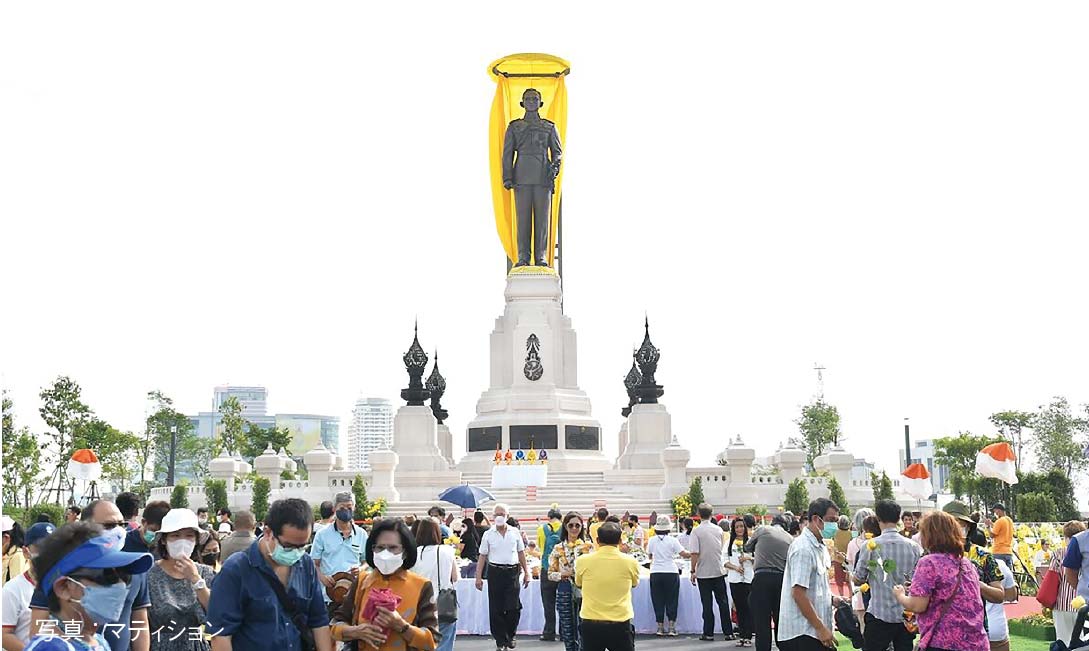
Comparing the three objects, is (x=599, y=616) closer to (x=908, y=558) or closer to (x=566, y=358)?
(x=908, y=558)

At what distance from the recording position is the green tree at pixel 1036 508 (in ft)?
118

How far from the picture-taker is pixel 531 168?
42469 millimetres

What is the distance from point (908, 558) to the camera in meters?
8.34

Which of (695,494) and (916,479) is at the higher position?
(916,479)

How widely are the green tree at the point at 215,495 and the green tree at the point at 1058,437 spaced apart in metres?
37.5

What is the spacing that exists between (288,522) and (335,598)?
1872 mm

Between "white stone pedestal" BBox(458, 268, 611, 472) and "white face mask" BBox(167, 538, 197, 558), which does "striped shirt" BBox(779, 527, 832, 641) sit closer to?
"white face mask" BBox(167, 538, 197, 558)

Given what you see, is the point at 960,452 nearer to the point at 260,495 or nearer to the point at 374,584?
the point at 260,495

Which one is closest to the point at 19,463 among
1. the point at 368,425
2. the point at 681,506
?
the point at 681,506

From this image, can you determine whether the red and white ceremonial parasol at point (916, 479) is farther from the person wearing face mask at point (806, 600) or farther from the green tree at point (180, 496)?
the green tree at point (180, 496)

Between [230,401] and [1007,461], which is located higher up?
[230,401]

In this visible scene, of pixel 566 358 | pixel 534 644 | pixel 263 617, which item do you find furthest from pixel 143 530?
pixel 566 358

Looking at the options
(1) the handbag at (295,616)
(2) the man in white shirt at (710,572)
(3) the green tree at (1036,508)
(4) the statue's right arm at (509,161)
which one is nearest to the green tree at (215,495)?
(4) the statue's right arm at (509,161)

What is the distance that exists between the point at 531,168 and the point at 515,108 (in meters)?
2.58
